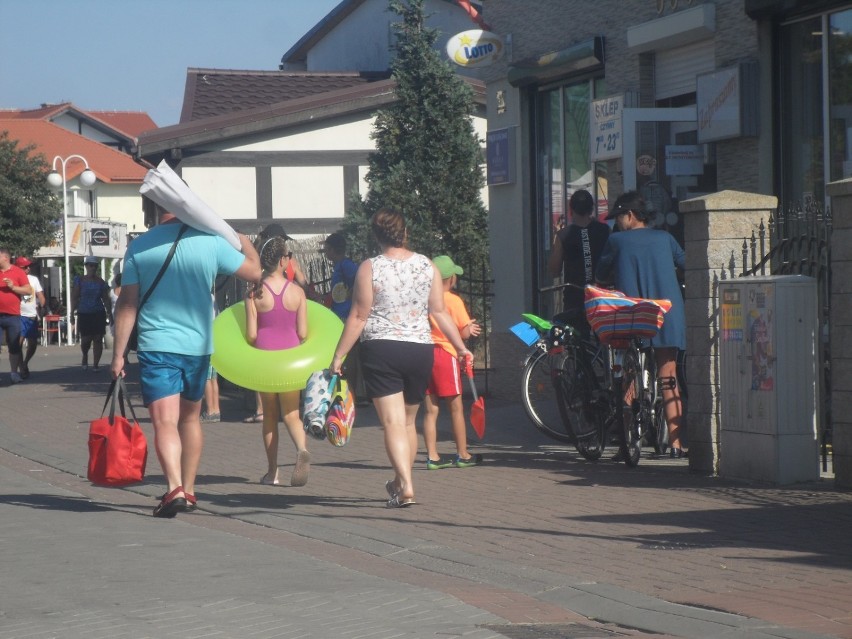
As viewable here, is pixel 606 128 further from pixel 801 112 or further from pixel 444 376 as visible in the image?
pixel 444 376

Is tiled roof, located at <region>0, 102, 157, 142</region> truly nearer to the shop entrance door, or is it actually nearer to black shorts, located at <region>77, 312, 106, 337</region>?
black shorts, located at <region>77, 312, 106, 337</region>

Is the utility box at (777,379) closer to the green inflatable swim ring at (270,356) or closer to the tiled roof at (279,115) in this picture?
the green inflatable swim ring at (270,356)

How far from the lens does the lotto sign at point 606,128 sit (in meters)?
13.4

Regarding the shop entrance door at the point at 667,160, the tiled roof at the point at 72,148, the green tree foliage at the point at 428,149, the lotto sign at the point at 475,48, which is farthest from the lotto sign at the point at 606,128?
the tiled roof at the point at 72,148

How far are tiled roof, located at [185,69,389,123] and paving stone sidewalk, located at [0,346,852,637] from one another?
74.4 feet

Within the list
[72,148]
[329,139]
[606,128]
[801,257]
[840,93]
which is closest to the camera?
[801,257]

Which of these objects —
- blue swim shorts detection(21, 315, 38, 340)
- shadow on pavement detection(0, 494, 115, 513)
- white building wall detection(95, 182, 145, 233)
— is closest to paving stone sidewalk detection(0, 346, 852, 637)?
shadow on pavement detection(0, 494, 115, 513)

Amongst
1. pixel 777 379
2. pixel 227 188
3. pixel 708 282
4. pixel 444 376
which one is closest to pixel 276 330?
pixel 444 376

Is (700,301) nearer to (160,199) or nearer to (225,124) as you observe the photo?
(160,199)

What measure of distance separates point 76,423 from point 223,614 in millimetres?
9515

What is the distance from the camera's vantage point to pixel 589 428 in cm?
1044

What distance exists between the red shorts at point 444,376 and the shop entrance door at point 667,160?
3527 mm

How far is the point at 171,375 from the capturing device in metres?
8.45

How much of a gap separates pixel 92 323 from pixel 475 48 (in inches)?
394
